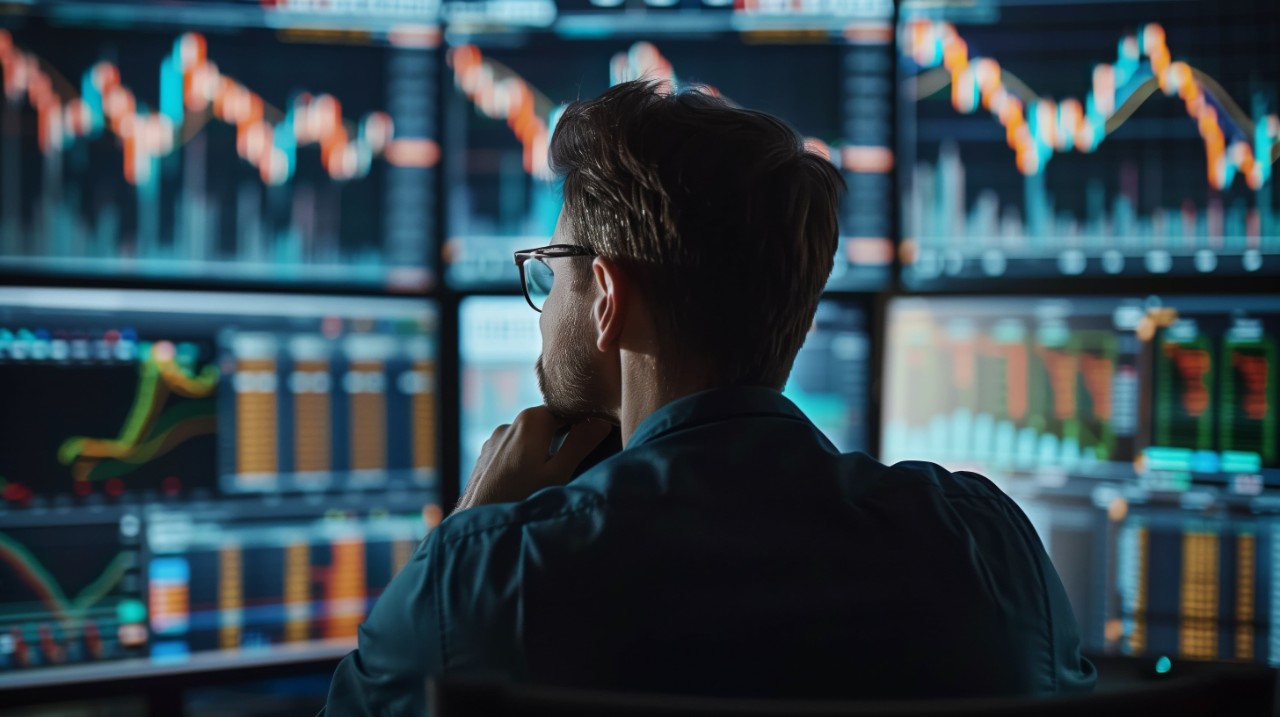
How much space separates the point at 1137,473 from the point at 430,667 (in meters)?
1.28

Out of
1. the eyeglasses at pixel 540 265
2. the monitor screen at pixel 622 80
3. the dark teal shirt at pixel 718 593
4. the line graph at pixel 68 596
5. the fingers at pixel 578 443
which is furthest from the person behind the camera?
the monitor screen at pixel 622 80

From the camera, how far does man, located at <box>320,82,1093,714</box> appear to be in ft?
2.05

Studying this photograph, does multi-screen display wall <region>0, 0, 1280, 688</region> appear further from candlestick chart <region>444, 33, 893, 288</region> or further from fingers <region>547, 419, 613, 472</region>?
fingers <region>547, 419, 613, 472</region>

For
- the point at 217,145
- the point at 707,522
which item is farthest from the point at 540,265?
the point at 217,145

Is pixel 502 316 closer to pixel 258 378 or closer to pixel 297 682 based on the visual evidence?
pixel 258 378

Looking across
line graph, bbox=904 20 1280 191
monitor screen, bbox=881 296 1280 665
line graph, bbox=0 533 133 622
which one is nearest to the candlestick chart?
line graph, bbox=904 20 1280 191

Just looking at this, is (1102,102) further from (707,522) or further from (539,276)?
(707,522)

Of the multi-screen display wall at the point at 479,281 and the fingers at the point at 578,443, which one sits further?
the multi-screen display wall at the point at 479,281

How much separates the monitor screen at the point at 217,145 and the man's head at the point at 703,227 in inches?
30.5

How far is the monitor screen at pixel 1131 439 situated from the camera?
1450 mm

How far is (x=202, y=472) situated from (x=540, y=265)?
0.82 m

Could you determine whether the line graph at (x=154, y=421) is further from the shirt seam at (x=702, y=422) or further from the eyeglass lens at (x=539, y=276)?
the shirt seam at (x=702, y=422)

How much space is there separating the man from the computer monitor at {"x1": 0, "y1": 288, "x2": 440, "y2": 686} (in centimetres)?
75

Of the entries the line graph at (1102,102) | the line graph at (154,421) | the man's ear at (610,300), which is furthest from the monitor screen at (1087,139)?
the line graph at (154,421)
